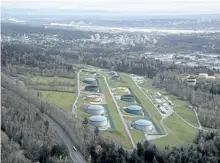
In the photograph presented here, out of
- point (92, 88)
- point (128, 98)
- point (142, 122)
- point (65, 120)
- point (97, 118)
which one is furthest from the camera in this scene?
point (92, 88)

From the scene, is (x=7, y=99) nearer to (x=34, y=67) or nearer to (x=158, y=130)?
(x=158, y=130)

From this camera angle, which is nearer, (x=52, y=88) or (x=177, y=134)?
(x=177, y=134)

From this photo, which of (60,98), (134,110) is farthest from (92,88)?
(134,110)

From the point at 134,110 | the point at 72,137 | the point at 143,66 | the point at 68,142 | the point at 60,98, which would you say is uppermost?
the point at 143,66

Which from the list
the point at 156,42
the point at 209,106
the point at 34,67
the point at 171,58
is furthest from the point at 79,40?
the point at 209,106

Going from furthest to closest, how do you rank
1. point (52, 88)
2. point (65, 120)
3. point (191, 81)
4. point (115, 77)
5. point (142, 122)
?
1. point (115, 77)
2. point (191, 81)
3. point (52, 88)
4. point (142, 122)
5. point (65, 120)

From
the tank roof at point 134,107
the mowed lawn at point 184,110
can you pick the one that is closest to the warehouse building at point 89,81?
the mowed lawn at point 184,110

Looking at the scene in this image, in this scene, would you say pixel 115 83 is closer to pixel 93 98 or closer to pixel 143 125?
pixel 93 98
